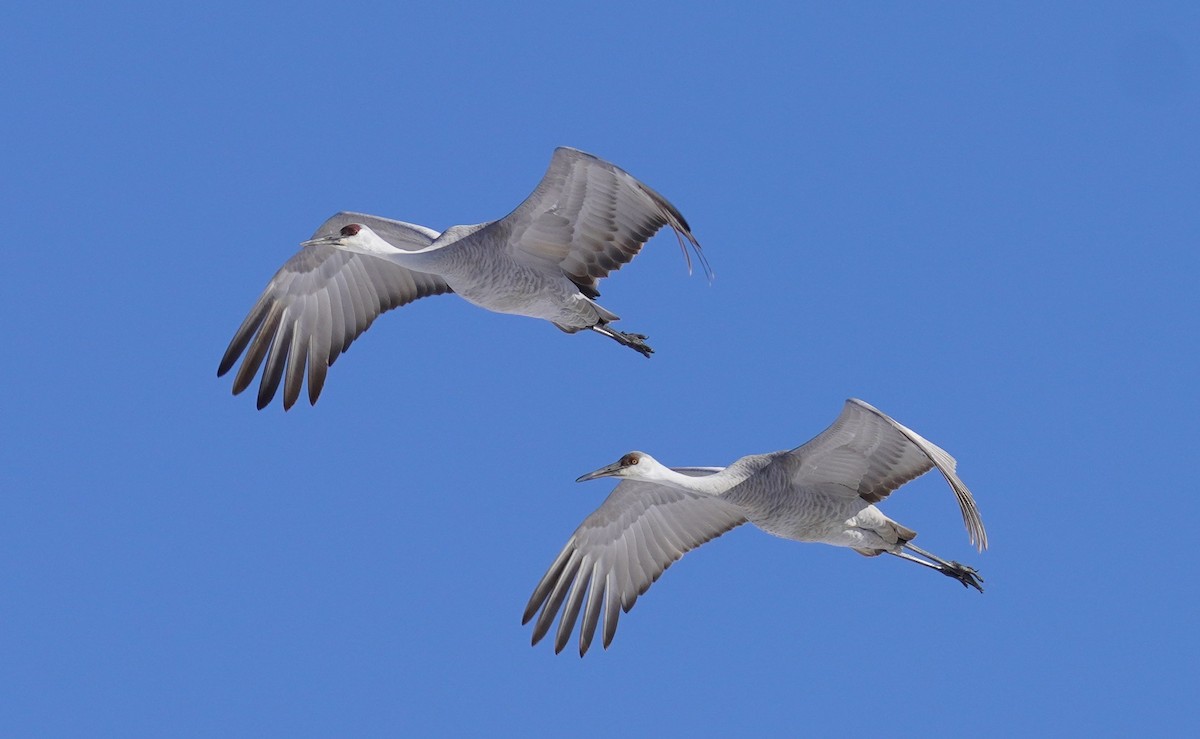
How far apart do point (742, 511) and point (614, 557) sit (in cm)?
215

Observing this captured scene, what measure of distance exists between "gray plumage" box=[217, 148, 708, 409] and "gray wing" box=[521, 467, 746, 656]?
167cm

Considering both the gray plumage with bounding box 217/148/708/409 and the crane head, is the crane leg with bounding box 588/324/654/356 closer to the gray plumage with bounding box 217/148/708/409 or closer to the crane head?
the gray plumage with bounding box 217/148/708/409

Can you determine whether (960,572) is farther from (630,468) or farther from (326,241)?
(326,241)

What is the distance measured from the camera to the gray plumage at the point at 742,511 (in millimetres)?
14617

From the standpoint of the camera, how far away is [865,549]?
16.0 meters

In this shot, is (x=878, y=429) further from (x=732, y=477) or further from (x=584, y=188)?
(x=584, y=188)

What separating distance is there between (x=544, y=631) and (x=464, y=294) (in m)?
3.59

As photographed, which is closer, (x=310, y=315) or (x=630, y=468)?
(x=630, y=468)

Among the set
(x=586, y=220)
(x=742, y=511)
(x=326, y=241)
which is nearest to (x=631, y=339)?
(x=586, y=220)

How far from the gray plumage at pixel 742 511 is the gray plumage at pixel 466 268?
5.43ft

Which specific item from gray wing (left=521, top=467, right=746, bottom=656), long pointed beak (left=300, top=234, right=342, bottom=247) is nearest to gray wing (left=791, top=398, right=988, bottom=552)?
gray wing (left=521, top=467, right=746, bottom=656)

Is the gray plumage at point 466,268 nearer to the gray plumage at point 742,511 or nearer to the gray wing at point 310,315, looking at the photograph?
the gray wing at point 310,315

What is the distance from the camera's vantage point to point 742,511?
597 inches

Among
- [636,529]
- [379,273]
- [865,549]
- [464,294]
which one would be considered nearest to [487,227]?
[464,294]
